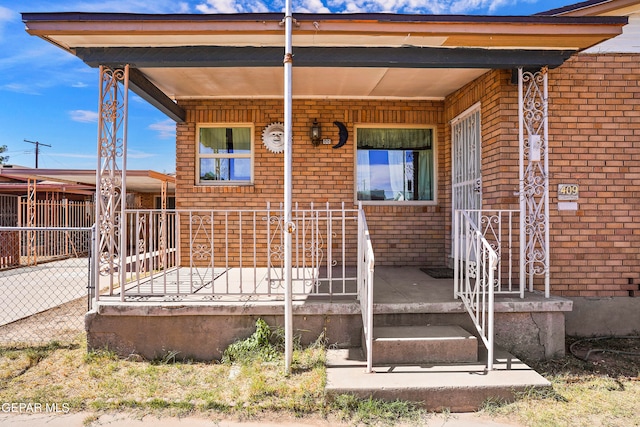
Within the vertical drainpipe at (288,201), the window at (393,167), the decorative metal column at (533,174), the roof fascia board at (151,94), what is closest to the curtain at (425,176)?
the window at (393,167)

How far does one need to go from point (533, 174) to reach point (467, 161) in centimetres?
127

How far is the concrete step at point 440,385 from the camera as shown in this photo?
3.07 m

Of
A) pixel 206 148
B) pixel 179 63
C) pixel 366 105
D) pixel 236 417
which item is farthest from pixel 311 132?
pixel 236 417

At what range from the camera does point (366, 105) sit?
6309 millimetres

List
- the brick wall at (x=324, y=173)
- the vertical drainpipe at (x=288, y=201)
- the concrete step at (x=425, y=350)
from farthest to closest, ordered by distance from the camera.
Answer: the brick wall at (x=324, y=173)
the concrete step at (x=425, y=350)
the vertical drainpipe at (x=288, y=201)

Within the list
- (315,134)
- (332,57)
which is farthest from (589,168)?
(315,134)

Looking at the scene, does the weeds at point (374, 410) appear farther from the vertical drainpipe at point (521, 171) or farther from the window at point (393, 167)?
the window at point (393, 167)

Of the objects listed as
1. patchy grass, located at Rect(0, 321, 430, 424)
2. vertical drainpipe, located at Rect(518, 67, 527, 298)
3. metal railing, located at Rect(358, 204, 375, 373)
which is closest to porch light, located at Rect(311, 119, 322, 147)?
metal railing, located at Rect(358, 204, 375, 373)

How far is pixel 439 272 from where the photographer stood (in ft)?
18.6

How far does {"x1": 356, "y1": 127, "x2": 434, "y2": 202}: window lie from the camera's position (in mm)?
6492

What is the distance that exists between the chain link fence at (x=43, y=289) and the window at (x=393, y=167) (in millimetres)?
4067

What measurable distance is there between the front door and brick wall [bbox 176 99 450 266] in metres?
0.31

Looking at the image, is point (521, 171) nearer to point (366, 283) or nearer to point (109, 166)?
point (366, 283)

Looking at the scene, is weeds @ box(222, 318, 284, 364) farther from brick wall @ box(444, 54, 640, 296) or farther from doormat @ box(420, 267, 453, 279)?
brick wall @ box(444, 54, 640, 296)
